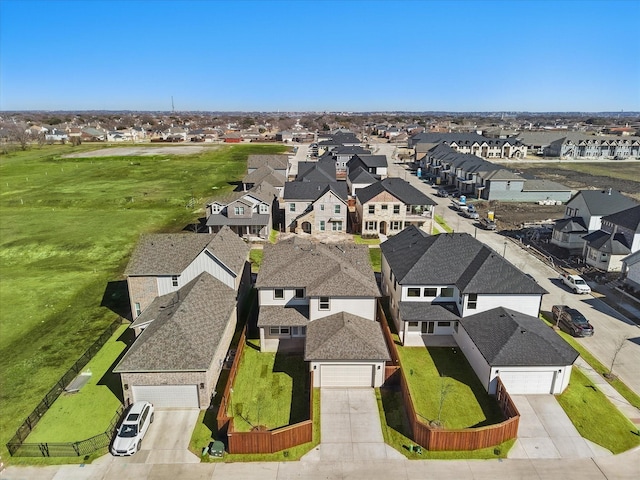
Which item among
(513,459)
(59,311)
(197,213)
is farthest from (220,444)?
(197,213)

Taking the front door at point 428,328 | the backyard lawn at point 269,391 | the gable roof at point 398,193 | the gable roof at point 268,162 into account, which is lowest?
the backyard lawn at point 269,391

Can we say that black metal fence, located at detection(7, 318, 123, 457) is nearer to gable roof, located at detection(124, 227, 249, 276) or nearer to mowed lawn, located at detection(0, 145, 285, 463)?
mowed lawn, located at detection(0, 145, 285, 463)

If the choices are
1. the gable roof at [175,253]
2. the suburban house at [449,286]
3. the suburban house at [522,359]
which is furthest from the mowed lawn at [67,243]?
the suburban house at [522,359]

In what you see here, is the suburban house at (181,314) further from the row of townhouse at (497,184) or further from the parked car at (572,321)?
the row of townhouse at (497,184)

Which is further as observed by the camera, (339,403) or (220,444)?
(339,403)

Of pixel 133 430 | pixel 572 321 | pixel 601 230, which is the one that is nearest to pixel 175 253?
pixel 133 430

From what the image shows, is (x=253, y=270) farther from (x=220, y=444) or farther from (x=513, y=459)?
(x=513, y=459)

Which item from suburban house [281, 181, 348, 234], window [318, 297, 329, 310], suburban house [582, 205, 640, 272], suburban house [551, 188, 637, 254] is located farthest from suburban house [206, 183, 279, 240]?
suburban house [582, 205, 640, 272]
